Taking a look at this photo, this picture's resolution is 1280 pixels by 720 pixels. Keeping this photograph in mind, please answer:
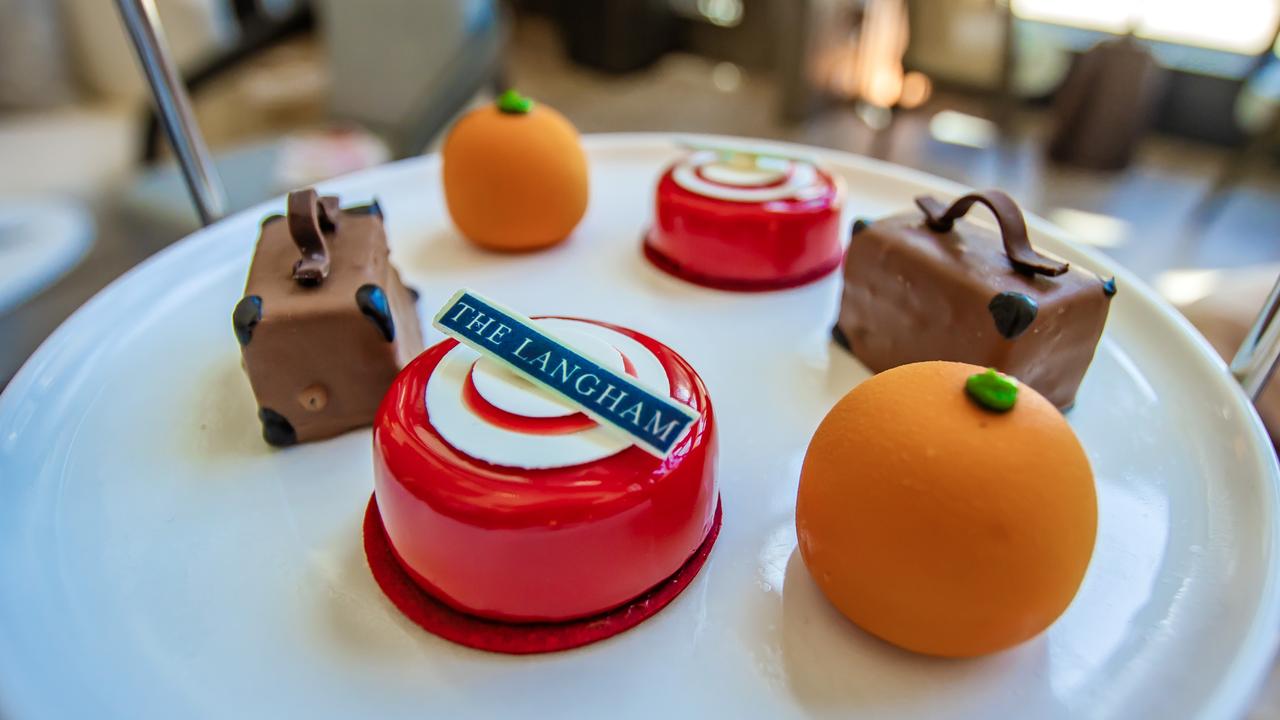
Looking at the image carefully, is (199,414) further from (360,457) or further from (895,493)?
(895,493)

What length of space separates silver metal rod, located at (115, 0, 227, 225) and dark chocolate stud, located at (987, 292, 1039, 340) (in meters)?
1.10

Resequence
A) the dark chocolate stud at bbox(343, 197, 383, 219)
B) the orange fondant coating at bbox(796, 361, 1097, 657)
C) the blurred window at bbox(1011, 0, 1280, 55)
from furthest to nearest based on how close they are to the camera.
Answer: the blurred window at bbox(1011, 0, 1280, 55) → the dark chocolate stud at bbox(343, 197, 383, 219) → the orange fondant coating at bbox(796, 361, 1097, 657)

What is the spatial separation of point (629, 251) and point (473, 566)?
0.72 meters

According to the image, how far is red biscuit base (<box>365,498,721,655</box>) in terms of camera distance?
72 centimetres

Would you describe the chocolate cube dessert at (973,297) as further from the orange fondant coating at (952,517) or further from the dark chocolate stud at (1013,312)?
the orange fondant coating at (952,517)

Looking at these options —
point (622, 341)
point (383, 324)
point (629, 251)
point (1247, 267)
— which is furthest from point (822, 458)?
point (1247, 267)

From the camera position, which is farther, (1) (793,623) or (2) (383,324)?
(2) (383,324)

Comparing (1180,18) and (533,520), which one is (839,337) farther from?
(1180,18)

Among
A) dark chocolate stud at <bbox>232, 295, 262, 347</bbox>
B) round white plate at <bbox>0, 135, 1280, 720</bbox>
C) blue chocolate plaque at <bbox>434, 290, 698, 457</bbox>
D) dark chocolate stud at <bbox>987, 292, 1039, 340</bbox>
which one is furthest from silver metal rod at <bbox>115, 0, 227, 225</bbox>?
dark chocolate stud at <bbox>987, 292, 1039, 340</bbox>

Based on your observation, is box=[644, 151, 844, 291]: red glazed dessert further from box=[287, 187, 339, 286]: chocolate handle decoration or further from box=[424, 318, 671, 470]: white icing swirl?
box=[287, 187, 339, 286]: chocolate handle decoration

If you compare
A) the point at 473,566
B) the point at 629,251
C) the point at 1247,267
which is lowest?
the point at 1247,267

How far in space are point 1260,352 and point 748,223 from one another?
0.61 meters

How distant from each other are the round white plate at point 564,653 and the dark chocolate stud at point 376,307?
14 cm

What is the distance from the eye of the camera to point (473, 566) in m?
0.70
